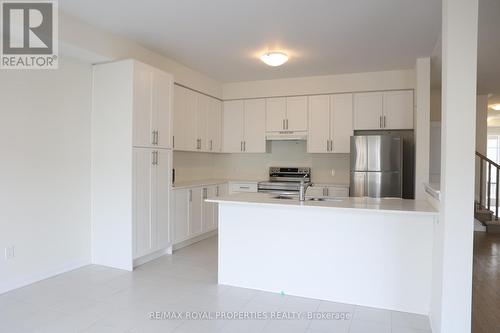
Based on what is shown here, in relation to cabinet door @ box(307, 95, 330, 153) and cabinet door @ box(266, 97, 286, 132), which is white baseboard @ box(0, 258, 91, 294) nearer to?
cabinet door @ box(266, 97, 286, 132)

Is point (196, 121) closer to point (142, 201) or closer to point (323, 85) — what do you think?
point (142, 201)

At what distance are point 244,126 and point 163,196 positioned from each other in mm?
2432

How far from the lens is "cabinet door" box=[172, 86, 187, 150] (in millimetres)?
5153

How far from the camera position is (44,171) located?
11.8 ft

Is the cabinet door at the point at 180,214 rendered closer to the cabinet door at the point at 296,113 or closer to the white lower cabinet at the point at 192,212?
the white lower cabinet at the point at 192,212

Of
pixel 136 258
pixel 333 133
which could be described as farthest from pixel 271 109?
pixel 136 258

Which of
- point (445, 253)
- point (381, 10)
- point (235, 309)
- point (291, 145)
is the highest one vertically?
point (381, 10)

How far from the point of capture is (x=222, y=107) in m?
6.47

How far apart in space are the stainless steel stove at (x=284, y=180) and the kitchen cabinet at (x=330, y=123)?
1.57 feet

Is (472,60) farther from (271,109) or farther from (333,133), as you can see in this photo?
(271,109)

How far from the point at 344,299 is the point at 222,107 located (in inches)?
169

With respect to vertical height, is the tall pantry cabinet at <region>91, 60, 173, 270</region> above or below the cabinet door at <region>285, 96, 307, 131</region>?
below

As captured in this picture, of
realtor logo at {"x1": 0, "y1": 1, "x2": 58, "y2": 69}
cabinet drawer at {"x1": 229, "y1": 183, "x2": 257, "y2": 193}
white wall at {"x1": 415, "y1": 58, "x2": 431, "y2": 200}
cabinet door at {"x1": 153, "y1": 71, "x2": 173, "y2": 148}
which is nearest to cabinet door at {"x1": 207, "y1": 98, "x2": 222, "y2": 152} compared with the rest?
cabinet drawer at {"x1": 229, "y1": 183, "x2": 257, "y2": 193}

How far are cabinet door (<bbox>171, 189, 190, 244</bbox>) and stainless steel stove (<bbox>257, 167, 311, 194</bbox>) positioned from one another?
57.1 inches
